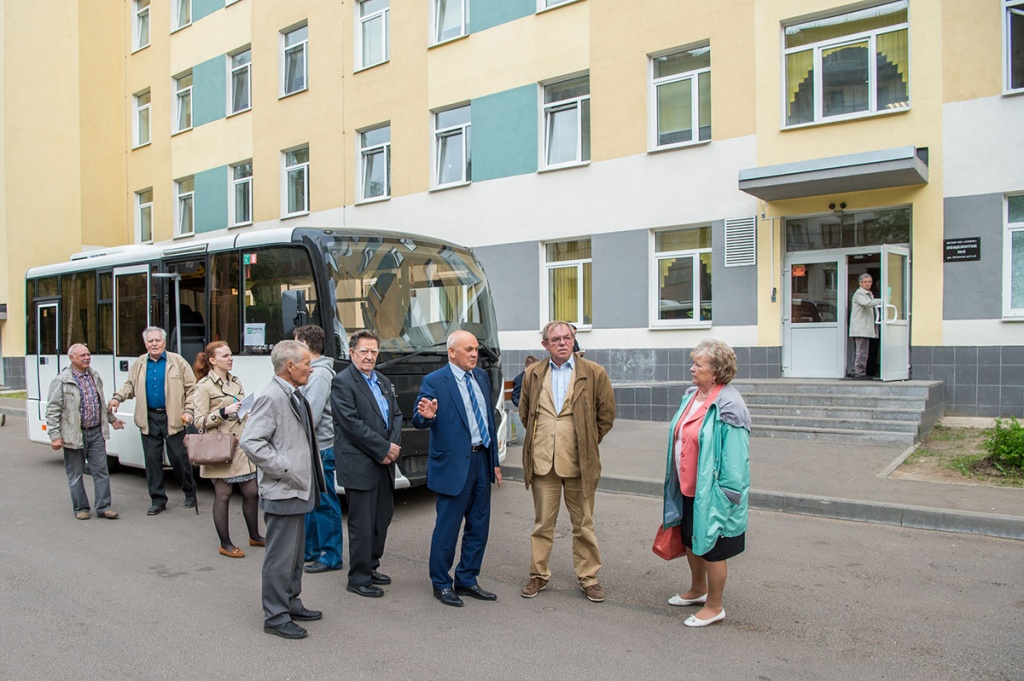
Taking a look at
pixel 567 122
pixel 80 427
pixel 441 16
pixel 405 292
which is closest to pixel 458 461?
pixel 405 292

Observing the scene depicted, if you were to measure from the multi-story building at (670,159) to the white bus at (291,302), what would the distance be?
5922 mm

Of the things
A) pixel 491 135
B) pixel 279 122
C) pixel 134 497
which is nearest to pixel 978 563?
pixel 134 497

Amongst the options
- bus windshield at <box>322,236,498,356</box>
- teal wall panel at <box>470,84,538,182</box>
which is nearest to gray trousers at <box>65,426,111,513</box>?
bus windshield at <box>322,236,498,356</box>

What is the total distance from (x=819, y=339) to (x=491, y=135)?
796cm

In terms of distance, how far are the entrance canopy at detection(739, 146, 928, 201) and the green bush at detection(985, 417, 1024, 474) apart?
4192 mm

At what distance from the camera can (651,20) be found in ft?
47.6

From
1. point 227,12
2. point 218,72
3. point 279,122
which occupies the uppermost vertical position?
point 227,12

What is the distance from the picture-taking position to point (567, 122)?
52.5 ft

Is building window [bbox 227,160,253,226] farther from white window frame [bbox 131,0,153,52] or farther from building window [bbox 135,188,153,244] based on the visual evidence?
white window frame [bbox 131,0,153,52]

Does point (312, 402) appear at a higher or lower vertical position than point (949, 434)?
higher

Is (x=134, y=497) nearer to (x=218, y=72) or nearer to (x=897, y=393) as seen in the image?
(x=897, y=393)

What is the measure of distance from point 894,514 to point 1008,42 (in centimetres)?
806

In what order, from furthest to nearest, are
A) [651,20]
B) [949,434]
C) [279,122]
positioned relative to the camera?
[279,122]
[651,20]
[949,434]

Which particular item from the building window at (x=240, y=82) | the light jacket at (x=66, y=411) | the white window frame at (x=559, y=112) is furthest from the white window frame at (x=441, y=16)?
the light jacket at (x=66, y=411)
